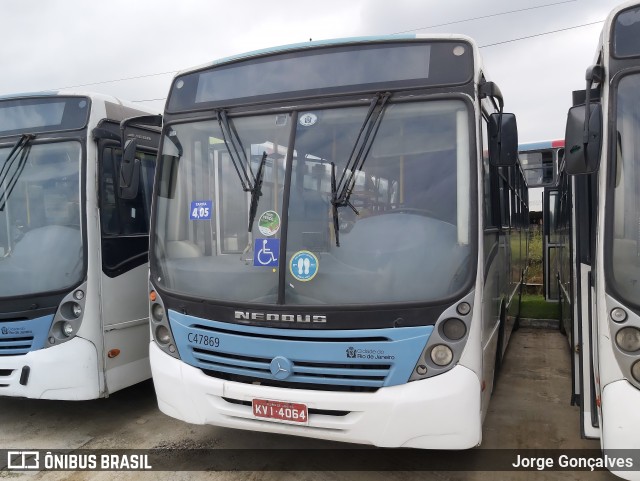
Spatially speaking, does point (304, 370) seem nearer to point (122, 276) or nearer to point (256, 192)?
point (256, 192)

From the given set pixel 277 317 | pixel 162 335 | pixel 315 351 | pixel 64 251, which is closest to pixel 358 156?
pixel 277 317

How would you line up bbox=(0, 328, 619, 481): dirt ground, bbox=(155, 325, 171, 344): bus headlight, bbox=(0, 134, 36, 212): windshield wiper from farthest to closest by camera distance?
bbox=(0, 134, 36, 212): windshield wiper → bbox=(155, 325, 171, 344): bus headlight → bbox=(0, 328, 619, 481): dirt ground

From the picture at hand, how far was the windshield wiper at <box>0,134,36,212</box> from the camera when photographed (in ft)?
16.4

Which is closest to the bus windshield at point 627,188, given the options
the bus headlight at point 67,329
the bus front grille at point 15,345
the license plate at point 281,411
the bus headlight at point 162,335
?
the license plate at point 281,411

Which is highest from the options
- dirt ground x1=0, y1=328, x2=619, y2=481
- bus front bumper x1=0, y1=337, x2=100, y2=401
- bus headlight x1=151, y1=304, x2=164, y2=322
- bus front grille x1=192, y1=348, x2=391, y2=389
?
bus headlight x1=151, y1=304, x2=164, y2=322

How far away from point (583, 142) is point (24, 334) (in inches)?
182

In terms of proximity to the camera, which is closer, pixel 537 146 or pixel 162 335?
pixel 162 335

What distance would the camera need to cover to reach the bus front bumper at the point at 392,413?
10.7 ft

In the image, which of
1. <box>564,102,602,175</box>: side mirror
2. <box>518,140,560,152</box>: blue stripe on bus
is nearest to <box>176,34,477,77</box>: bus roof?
<box>564,102,602,175</box>: side mirror

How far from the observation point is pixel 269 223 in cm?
379

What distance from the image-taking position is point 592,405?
3508 mm

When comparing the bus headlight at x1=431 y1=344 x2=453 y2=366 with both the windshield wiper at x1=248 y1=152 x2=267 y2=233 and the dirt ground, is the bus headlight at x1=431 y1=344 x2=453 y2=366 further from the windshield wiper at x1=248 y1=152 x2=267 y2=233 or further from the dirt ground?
the windshield wiper at x1=248 y1=152 x2=267 y2=233

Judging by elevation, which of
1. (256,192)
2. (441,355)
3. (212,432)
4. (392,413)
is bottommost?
(212,432)

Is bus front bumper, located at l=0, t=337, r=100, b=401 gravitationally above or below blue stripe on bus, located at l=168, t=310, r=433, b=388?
below
